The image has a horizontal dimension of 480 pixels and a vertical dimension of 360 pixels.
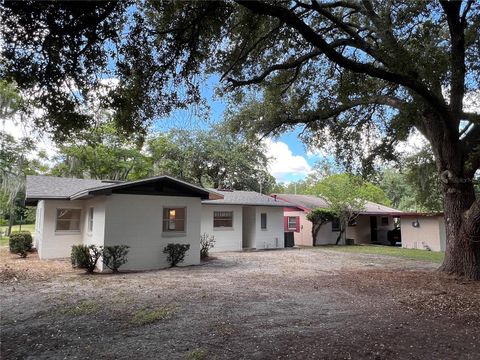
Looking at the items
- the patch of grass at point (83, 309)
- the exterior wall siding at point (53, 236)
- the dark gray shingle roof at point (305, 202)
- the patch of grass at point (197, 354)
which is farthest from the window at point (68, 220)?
the dark gray shingle roof at point (305, 202)

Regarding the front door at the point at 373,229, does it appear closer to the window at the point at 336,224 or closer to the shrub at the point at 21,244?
the window at the point at 336,224

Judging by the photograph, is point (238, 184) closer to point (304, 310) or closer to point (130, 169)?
point (130, 169)

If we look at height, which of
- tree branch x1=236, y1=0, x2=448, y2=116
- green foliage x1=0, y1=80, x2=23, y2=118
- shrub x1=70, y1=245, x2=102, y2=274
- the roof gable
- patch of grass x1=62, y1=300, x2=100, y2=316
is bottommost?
patch of grass x1=62, y1=300, x2=100, y2=316

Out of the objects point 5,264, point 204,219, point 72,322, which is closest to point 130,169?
point 204,219

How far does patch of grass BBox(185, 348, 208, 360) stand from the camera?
13.8 feet

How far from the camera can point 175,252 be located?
42.5 ft

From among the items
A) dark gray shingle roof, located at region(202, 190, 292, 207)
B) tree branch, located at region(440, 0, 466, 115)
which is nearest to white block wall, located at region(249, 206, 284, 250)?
dark gray shingle roof, located at region(202, 190, 292, 207)

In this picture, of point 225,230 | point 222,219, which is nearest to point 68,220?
point 222,219

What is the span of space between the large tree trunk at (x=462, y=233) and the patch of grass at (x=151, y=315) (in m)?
8.83

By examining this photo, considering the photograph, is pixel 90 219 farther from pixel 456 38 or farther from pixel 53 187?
pixel 456 38

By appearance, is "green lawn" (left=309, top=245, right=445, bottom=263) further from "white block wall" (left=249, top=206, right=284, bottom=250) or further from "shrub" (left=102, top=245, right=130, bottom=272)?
"shrub" (left=102, top=245, right=130, bottom=272)

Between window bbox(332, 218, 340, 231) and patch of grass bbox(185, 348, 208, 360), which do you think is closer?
patch of grass bbox(185, 348, 208, 360)

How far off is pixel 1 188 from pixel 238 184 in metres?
19.7

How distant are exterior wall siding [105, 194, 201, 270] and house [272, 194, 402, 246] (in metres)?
11.3
